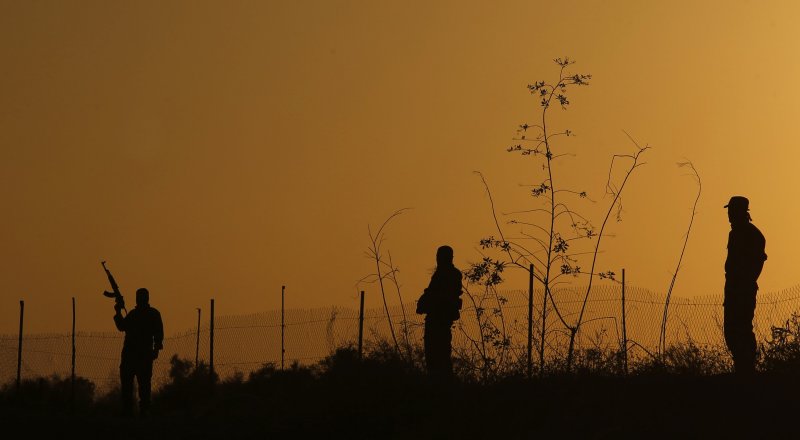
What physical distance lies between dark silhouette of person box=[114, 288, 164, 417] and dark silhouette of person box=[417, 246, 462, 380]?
4.07 meters

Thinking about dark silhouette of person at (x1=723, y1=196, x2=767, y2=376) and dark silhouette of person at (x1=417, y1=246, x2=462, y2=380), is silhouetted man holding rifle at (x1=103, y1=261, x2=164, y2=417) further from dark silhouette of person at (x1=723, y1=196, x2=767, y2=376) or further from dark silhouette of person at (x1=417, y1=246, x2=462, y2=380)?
dark silhouette of person at (x1=723, y1=196, x2=767, y2=376)

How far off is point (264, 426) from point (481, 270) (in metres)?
3.46

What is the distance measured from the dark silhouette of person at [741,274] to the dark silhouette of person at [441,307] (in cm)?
289

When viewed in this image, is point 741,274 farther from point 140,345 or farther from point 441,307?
point 140,345

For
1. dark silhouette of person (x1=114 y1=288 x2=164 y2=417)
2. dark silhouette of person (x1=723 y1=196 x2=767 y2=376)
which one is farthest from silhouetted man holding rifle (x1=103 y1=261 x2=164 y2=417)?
dark silhouette of person (x1=723 y1=196 x2=767 y2=376)

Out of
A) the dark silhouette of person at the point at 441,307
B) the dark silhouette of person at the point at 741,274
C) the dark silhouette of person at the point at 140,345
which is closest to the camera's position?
the dark silhouette of person at the point at 741,274

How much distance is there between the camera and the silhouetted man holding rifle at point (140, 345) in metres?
18.4

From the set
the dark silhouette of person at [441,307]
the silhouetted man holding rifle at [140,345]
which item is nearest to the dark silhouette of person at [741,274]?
the dark silhouette of person at [441,307]

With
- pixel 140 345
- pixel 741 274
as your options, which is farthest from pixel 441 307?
pixel 140 345

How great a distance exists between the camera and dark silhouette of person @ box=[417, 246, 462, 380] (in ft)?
52.1

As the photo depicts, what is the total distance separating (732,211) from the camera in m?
14.8

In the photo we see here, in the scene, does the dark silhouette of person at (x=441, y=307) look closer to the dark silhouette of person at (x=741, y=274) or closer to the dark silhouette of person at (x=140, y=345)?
the dark silhouette of person at (x=741, y=274)

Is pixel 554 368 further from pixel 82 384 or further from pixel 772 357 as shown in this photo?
pixel 82 384

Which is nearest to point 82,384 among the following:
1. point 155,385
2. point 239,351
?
point 155,385
